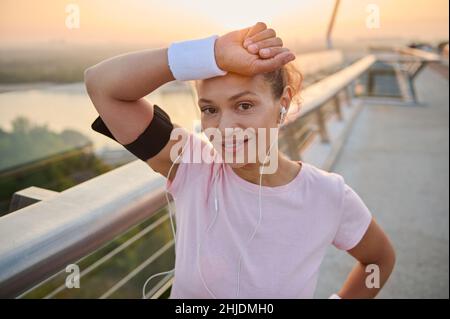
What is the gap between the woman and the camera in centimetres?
109

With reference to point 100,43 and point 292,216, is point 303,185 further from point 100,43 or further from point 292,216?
point 100,43

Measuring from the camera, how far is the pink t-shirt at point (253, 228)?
1.17 metres

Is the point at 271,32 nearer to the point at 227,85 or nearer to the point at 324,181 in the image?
the point at 227,85

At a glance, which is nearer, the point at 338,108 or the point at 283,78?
the point at 283,78

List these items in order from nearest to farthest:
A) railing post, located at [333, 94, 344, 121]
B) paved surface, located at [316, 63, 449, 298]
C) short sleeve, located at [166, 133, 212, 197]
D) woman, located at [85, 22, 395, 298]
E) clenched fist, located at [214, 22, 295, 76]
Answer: clenched fist, located at [214, 22, 295, 76] < woman, located at [85, 22, 395, 298] < short sleeve, located at [166, 133, 212, 197] < paved surface, located at [316, 63, 449, 298] < railing post, located at [333, 94, 344, 121]

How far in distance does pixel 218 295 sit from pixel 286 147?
196 cm

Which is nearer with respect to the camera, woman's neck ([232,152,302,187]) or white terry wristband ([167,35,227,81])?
white terry wristband ([167,35,227,81])

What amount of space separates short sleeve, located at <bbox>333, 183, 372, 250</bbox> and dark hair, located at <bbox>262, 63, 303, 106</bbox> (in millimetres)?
333

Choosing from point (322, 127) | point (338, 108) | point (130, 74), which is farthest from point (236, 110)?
point (338, 108)

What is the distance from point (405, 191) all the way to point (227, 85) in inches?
110

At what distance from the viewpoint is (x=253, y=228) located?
118cm

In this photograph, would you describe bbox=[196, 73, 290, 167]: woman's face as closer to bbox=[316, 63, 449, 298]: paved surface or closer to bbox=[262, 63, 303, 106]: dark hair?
bbox=[262, 63, 303, 106]: dark hair

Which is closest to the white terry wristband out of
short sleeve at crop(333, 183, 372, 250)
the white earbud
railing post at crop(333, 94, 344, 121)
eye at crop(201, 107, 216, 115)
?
eye at crop(201, 107, 216, 115)

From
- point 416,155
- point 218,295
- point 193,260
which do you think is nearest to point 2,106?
point 193,260
